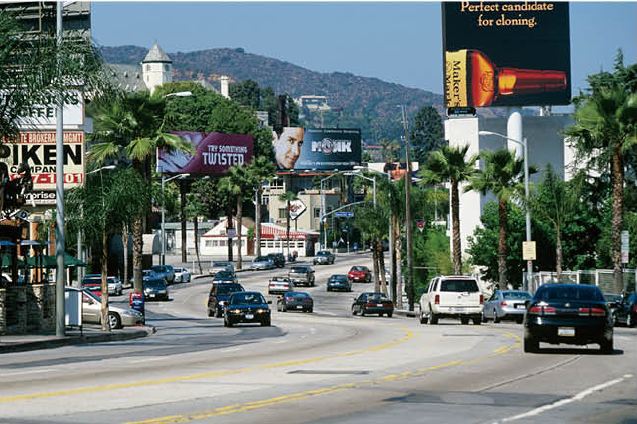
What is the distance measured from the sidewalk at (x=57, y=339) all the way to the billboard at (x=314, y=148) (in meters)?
144

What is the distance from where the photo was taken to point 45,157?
5106 cm

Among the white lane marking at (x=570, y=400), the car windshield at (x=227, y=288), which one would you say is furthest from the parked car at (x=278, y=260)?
the white lane marking at (x=570, y=400)

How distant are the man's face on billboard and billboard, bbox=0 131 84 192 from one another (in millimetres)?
138983

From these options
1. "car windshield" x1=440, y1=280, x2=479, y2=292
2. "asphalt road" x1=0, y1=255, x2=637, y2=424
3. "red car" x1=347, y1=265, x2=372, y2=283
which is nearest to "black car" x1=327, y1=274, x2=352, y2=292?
"red car" x1=347, y1=265, x2=372, y2=283

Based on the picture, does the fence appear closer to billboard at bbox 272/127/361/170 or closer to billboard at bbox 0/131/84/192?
A: billboard at bbox 0/131/84/192

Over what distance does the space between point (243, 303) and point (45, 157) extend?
956cm

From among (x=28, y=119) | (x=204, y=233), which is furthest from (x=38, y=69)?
(x=204, y=233)

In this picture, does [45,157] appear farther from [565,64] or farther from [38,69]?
[565,64]

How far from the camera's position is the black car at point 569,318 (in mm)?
27969

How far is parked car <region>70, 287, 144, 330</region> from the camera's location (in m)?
50.0


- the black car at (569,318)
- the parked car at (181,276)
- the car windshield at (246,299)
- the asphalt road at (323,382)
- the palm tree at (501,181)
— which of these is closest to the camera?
the asphalt road at (323,382)

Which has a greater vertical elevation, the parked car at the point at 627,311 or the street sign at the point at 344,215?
the street sign at the point at 344,215

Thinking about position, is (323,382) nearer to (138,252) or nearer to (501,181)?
(138,252)

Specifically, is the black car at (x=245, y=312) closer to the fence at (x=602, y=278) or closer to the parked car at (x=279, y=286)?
the fence at (x=602, y=278)
